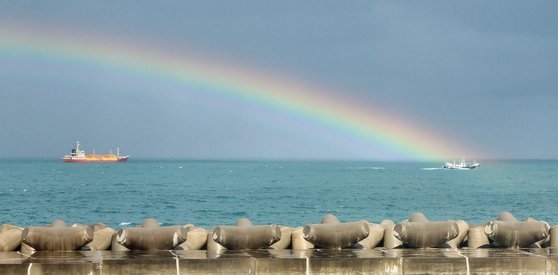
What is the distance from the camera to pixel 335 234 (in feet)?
54.7

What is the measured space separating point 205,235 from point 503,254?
18.5 ft

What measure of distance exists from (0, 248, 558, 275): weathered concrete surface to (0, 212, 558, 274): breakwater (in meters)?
0.02

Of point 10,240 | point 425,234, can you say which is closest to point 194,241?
point 10,240

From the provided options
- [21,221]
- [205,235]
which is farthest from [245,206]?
[205,235]

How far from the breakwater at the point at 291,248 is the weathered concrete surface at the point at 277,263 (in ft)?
0.06

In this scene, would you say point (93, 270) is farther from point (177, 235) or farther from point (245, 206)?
point (245, 206)

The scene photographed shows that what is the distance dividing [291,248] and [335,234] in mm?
1034

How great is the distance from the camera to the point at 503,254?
16.1m

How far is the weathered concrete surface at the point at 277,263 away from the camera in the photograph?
1470cm

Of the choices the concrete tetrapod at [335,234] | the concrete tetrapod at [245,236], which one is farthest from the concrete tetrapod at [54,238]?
the concrete tetrapod at [335,234]

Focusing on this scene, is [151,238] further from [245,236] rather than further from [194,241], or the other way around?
[245,236]

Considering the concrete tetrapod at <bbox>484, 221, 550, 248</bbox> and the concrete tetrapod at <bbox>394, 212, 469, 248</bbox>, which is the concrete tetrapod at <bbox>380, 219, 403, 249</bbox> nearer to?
the concrete tetrapod at <bbox>394, 212, 469, 248</bbox>

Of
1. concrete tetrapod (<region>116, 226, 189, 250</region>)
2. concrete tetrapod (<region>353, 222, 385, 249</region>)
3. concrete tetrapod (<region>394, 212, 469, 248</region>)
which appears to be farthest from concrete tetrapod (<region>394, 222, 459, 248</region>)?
concrete tetrapod (<region>116, 226, 189, 250</region>)

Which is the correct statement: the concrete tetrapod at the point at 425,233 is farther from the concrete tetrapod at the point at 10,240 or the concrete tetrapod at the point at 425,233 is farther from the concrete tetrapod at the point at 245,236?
the concrete tetrapod at the point at 10,240
